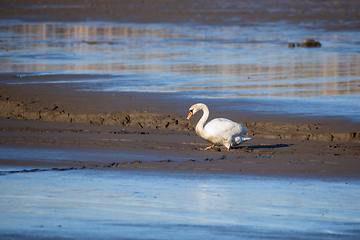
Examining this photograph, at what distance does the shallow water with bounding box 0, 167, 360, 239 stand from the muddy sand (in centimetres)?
70

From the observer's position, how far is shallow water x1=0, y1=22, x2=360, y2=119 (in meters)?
17.0

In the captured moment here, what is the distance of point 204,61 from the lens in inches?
937

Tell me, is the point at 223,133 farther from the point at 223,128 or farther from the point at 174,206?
the point at 174,206

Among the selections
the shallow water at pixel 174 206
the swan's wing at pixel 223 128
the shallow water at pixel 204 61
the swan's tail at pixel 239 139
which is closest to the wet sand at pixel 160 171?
Result: the shallow water at pixel 174 206

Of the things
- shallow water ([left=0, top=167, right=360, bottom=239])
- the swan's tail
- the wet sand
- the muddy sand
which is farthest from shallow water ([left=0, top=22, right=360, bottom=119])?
shallow water ([left=0, top=167, right=360, bottom=239])

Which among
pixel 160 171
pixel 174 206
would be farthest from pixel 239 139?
pixel 174 206

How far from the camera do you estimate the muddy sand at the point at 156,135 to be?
10.4 metres

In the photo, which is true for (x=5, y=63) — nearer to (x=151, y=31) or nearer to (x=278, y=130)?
(x=278, y=130)

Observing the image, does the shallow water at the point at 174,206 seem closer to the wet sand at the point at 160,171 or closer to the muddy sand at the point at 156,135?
the wet sand at the point at 160,171

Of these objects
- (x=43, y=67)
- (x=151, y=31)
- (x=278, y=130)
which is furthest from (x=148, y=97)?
(x=151, y=31)

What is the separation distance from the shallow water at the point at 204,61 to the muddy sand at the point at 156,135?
1.21 metres

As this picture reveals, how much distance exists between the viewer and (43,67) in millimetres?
22016

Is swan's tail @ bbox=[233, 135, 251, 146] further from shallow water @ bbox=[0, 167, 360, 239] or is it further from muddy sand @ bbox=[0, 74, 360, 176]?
shallow water @ bbox=[0, 167, 360, 239]

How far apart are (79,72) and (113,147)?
9.60 meters
